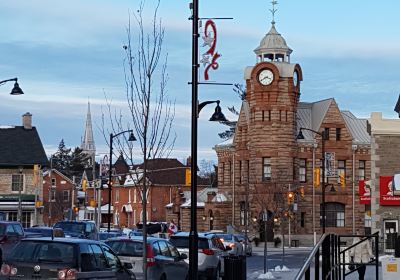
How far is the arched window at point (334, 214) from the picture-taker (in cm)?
7631

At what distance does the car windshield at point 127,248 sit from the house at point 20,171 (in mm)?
55962

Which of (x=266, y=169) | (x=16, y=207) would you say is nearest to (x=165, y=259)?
(x=266, y=169)

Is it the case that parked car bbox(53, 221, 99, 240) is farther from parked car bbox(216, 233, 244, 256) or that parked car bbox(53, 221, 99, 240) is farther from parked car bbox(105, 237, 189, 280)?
parked car bbox(105, 237, 189, 280)

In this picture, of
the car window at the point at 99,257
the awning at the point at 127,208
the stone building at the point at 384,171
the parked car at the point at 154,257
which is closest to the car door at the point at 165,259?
the parked car at the point at 154,257

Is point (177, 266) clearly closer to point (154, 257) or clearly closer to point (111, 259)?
point (154, 257)

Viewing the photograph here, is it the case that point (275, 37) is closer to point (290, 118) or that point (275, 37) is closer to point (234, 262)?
point (290, 118)

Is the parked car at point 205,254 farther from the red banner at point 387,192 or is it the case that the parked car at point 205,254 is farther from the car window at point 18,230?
the red banner at point 387,192

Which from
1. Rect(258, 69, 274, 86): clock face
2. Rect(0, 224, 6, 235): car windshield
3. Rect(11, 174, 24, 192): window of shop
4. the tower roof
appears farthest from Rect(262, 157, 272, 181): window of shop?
Rect(0, 224, 6, 235): car windshield

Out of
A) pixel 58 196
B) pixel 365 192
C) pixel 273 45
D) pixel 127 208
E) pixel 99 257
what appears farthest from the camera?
pixel 127 208

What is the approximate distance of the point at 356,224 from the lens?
76.7m

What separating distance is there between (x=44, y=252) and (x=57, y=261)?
0.52m

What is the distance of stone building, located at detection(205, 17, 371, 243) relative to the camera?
242 ft

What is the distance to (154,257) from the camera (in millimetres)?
21078

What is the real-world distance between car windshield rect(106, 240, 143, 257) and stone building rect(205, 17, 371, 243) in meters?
48.6
